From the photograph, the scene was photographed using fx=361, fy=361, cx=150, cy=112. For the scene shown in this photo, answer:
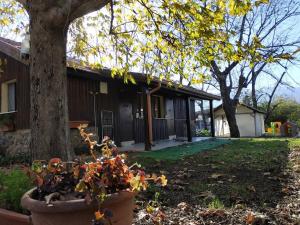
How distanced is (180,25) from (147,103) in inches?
226

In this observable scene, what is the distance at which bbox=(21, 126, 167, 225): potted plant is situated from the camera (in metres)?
2.43

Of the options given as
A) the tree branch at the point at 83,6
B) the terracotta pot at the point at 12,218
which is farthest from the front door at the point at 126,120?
the terracotta pot at the point at 12,218

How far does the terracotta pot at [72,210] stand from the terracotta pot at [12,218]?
702mm

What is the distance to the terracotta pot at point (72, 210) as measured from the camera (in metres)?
2.44

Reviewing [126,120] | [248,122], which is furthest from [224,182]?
[248,122]

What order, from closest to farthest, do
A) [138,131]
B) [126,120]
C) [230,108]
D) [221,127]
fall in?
1. [126,120]
2. [138,131]
3. [230,108]
4. [221,127]

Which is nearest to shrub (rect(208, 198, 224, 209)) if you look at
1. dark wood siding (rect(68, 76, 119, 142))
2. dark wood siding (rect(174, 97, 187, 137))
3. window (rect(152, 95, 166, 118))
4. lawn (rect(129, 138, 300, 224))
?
lawn (rect(129, 138, 300, 224))

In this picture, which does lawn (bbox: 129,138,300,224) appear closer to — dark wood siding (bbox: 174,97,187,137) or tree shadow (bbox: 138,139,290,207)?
tree shadow (bbox: 138,139,290,207)

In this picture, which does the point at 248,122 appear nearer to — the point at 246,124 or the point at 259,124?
the point at 246,124

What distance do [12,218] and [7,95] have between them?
37.0 ft

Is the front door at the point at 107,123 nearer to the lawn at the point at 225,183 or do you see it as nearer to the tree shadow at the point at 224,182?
the lawn at the point at 225,183

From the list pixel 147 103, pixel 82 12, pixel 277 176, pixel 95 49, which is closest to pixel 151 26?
pixel 95 49

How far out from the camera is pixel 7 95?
45.1 ft

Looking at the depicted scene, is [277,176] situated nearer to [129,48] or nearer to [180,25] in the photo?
[180,25]
